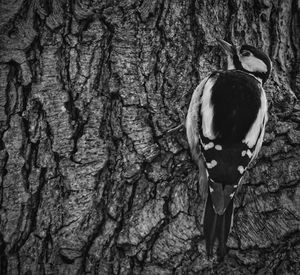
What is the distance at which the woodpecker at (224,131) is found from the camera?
2336 mm

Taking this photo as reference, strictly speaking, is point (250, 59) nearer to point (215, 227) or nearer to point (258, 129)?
point (258, 129)

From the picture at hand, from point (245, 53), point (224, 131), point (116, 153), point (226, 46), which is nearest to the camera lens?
point (116, 153)

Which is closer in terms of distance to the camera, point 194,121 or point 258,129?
point 258,129

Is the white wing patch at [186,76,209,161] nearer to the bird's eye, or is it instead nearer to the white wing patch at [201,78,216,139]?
the white wing patch at [201,78,216,139]

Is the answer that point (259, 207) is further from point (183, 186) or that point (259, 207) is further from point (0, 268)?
point (0, 268)

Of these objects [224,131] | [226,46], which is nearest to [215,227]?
[224,131]

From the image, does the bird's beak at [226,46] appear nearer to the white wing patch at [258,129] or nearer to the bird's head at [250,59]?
the bird's head at [250,59]

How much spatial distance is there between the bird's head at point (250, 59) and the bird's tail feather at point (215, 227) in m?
0.98

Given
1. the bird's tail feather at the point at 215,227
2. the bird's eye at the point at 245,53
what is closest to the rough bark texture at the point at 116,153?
the bird's tail feather at the point at 215,227

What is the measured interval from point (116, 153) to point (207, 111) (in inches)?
25.9

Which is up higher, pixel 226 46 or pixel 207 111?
pixel 226 46

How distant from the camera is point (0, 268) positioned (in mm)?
2127

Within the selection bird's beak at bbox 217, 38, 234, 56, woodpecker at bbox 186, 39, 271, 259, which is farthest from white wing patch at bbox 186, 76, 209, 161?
bird's beak at bbox 217, 38, 234, 56

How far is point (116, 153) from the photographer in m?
2.34
